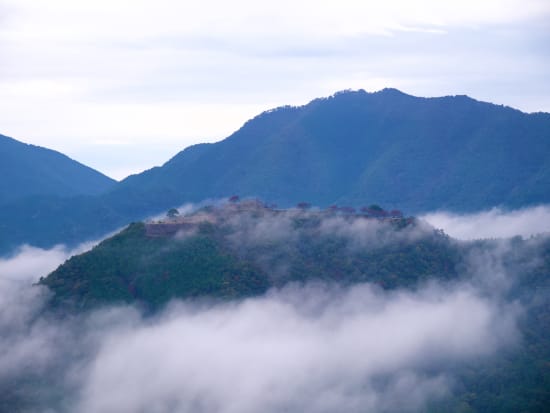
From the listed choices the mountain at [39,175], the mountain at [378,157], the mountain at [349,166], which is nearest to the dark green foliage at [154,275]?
the mountain at [349,166]

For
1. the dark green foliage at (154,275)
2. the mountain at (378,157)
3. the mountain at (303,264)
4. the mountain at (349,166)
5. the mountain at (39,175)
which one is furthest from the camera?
the mountain at (39,175)

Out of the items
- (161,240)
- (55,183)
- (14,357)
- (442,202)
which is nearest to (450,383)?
(161,240)

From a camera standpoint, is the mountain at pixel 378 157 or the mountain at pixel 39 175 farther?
the mountain at pixel 39 175

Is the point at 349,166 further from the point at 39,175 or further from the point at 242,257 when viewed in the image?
the point at 242,257

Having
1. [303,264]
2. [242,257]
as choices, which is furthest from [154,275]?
[303,264]

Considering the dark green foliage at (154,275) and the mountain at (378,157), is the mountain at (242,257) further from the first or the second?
the mountain at (378,157)

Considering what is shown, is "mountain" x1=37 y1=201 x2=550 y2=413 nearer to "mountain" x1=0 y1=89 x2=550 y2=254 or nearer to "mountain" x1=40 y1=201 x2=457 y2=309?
"mountain" x1=40 y1=201 x2=457 y2=309
